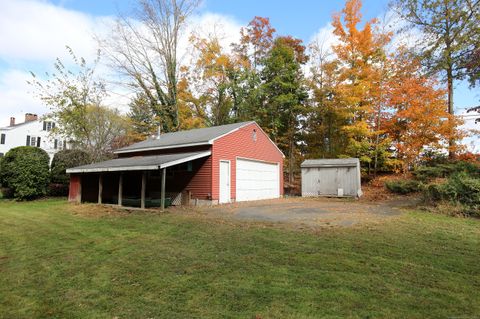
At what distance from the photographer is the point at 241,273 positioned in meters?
4.24

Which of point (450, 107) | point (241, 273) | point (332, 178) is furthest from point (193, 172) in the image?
point (450, 107)

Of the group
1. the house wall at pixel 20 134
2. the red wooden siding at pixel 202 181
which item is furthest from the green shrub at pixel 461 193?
the house wall at pixel 20 134

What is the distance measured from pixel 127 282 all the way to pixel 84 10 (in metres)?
14.2

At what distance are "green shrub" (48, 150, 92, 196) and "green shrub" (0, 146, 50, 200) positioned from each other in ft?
4.77

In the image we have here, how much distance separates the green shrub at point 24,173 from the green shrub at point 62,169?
1.45m

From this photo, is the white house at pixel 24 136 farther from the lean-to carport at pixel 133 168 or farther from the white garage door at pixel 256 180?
the white garage door at pixel 256 180

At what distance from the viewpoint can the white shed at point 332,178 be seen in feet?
58.4

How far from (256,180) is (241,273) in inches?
512

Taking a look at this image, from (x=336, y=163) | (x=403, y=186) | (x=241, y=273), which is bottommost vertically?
(x=241, y=273)

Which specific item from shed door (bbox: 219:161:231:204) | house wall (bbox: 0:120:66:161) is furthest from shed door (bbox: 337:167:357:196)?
house wall (bbox: 0:120:66:161)

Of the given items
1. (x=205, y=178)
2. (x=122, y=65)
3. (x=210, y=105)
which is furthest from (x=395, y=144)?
(x=122, y=65)

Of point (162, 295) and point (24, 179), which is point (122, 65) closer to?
point (24, 179)

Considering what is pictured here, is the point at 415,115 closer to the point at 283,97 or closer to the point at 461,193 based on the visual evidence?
the point at 283,97

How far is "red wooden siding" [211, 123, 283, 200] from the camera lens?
45.9 ft
